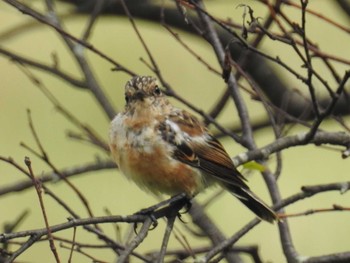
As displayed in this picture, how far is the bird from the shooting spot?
5.32 metres

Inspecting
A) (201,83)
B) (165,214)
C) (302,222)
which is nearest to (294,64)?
(201,83)

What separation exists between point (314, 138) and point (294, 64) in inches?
263

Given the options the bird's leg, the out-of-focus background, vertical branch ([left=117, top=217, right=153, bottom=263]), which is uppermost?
the out-of-focus background

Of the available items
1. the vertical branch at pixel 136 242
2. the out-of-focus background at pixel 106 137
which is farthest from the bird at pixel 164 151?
the out-of-focus background at pixel 106 137

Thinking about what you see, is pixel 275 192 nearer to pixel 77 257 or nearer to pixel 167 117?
pixel 167 117

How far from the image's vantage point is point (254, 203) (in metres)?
5.53

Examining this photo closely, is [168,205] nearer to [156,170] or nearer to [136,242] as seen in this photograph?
[156,170]

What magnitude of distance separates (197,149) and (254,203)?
417mm

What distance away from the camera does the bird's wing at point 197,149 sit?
216 inches

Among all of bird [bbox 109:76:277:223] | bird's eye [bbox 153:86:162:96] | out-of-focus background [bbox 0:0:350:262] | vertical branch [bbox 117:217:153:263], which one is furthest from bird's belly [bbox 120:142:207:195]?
out-of-focus background [bbox 0:0:350:262]

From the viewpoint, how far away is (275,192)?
563 cm

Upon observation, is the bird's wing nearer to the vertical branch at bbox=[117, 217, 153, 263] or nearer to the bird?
the bird

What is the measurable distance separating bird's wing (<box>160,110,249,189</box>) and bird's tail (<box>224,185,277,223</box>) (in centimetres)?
6

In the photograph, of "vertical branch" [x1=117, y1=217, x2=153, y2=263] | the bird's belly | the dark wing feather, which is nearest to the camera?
"vertical branch" [x1=117, y1=217, x2=153, y2=263]
